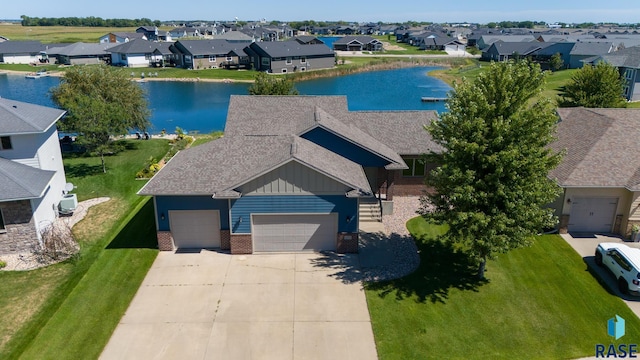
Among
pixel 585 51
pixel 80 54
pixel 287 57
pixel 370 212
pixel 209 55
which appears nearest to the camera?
pixel 370 212

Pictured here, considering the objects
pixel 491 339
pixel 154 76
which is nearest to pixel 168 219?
pixel 491 339

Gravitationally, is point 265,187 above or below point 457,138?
below

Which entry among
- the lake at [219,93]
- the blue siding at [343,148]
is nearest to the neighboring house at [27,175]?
the blue siding at [343,148]

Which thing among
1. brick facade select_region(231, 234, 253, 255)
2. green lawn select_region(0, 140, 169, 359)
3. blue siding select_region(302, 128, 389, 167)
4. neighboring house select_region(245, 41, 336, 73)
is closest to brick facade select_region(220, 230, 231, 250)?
brick facade select_region(231, 234, 253, 255)

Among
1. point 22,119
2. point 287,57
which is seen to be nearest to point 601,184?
point 22,119

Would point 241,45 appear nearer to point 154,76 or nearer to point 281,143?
point 154,76

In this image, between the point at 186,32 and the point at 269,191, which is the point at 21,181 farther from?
the point at 186,32

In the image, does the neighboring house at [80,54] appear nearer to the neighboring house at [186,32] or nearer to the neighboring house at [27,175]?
the neighboring house at [186,32]

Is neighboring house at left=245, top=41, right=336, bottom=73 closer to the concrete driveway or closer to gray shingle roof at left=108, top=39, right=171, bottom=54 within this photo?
gray shingle roof at left=108, top=39, right=171, bottom=54
